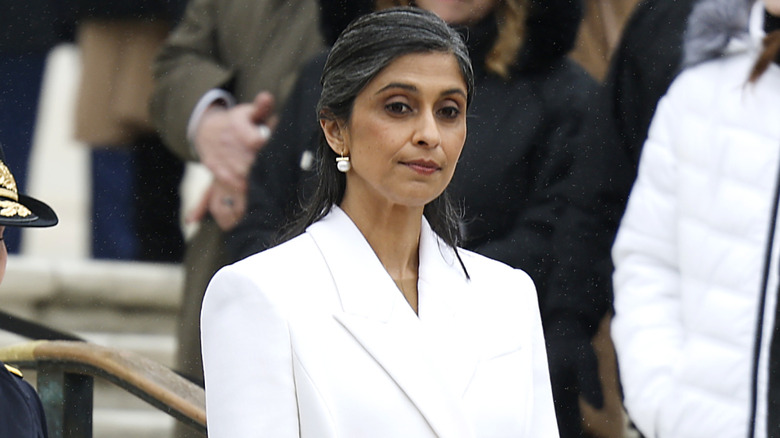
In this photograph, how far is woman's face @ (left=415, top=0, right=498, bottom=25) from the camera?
11.4 feet

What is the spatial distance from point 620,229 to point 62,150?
1654 mm

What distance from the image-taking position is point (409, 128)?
1603mm

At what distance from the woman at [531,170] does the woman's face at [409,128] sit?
188 cm

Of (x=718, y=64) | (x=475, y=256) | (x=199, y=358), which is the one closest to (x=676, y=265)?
(x=718, y=64)

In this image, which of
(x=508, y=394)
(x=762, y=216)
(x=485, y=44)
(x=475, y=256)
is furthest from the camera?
(x=485, y=44)

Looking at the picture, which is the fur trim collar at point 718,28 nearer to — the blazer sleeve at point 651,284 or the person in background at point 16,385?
the blazer sleeve at point 651,284

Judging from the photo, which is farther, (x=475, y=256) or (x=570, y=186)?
(x=570, y=186)

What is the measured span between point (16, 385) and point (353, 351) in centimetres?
68

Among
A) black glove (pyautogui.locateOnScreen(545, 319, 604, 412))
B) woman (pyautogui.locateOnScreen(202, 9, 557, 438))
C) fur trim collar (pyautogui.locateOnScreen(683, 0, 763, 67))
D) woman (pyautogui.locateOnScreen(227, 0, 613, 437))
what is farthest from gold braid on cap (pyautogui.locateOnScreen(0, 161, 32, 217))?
fur trim collar (pyautogui.locateOnScreen(683, 0, 763, 67))

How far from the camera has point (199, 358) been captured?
3.63m

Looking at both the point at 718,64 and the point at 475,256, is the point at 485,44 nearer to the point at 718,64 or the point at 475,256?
the point at 718,64

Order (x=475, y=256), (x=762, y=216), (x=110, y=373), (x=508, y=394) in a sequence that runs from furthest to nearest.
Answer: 1. (x=762, y=216)
2. (x=110, y=373)
3. (x=475, y=256)
4. (x=508, y=394)

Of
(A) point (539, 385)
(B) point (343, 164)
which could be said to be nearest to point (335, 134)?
(B) point (343, 164)

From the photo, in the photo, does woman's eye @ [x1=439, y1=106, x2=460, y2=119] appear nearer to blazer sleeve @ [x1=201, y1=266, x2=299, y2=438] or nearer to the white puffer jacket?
blazer sleeve @ [x1=201, y1=266, x2=299, y2=438]
